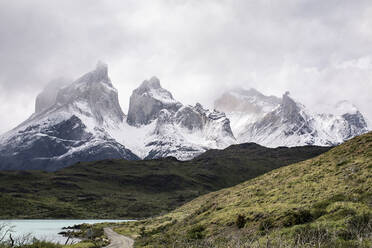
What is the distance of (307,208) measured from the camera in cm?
3284

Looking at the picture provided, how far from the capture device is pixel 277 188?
159 feet

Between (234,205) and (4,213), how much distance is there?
491 ft

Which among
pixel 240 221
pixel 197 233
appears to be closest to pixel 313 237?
pixel 240 221

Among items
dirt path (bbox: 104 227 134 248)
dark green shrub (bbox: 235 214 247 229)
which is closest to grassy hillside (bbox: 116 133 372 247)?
dark green shrub (bbox: 235 214 247 229)

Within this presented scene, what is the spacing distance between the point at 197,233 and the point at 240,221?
574 cm

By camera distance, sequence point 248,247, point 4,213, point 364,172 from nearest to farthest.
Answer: point 248,247 < point 364,172 < point 4,213

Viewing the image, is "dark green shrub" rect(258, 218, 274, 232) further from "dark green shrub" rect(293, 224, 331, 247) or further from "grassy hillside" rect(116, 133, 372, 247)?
"dark green shrub" rect(293, 224, 331, 247)

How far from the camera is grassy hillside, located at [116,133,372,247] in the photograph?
977 inches

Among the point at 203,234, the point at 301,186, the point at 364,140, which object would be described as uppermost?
the point at 364,140

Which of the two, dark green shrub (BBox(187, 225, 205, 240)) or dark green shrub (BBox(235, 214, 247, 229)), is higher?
dark green shrub (BBox(235, 214, 247, 229))

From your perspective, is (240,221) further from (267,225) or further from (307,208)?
(307,208)

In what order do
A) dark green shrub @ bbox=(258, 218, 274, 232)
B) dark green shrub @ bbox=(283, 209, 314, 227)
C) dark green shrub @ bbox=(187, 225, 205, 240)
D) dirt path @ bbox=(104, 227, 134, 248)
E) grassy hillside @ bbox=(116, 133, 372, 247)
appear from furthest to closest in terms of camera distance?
dirt path @ bbox=(104, 227, 134, 248) < dark green shrub @ bbox=(187, 225, 205, 240) < dark green shrub @ bbox=(258, 218, 274, 232) < dark green shrub @ bbox=(283, 209, 314, 227) < grassy hillside @ bbox=(116, 133, 372, 247)

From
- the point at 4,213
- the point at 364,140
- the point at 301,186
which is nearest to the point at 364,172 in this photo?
the point at 301,186

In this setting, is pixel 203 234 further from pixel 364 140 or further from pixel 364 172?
pixel 364 140
